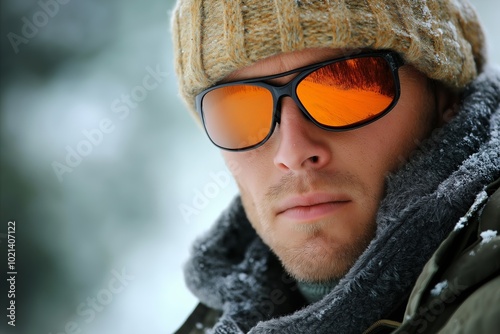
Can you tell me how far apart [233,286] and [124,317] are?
222 centimetres

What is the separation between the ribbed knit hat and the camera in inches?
57.9

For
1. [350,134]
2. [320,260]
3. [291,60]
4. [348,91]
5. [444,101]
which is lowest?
[320,260]

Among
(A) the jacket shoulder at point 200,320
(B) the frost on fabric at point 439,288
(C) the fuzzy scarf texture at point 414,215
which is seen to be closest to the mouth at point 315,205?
(C) the fuzzy scarf texture at point 414,215

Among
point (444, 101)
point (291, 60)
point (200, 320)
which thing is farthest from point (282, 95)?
point (200, 320)

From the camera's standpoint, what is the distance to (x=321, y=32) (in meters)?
1.46

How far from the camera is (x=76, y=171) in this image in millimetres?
4027

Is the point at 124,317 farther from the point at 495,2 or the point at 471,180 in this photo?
the point at 495,2

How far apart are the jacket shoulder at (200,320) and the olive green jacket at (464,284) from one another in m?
0.94

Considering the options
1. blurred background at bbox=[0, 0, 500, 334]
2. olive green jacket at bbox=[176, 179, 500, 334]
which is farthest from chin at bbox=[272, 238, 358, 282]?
blurred background at bbox=[0, 0, 500, 334]

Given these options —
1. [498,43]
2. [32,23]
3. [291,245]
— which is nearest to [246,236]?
[291,245]

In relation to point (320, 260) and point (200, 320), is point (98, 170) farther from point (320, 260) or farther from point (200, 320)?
point (320, 260)

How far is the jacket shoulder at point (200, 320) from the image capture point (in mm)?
2031

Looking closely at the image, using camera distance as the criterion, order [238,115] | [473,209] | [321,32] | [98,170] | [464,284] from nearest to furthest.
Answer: [464,284]
[473,209]
[321,32]
[238,115]
[98,170]

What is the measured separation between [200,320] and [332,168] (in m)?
0.89
